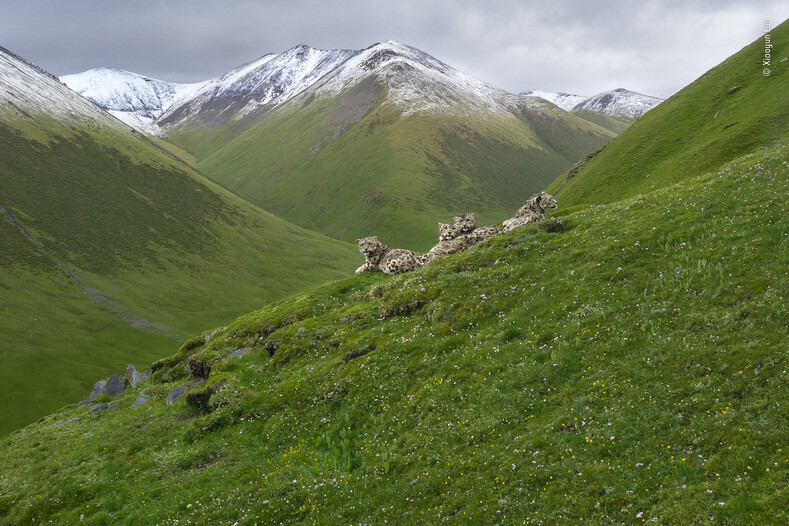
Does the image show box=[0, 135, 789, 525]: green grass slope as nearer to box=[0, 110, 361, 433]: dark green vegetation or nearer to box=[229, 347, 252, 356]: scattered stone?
box=[229, 347, 252, 356]: scattered stone

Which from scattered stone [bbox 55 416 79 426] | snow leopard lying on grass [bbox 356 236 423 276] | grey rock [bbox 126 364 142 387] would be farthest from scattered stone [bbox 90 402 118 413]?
snow leopard lying on grass [bbox 356 236 423 276]

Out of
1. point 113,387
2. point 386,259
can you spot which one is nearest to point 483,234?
point 386,259

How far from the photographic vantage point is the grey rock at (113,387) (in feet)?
123

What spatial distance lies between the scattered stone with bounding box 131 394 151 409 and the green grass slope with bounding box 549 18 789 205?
6848 cm

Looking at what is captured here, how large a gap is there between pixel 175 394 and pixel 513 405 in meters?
24.4

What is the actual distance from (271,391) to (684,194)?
90.4 feet

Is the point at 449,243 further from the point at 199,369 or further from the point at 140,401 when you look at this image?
the point at 140,401

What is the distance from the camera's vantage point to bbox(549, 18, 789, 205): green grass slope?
61031mm

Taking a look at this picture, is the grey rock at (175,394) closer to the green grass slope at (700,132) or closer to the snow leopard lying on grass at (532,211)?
the snow leopard lying on grass at (532,211)

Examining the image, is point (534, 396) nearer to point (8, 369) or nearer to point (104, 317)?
point (8, 369)

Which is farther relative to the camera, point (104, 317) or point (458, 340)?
point (104, 317)

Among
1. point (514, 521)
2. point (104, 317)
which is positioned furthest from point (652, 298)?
point (104, 317)

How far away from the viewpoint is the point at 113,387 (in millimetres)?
38031

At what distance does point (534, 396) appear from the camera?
1574cm
